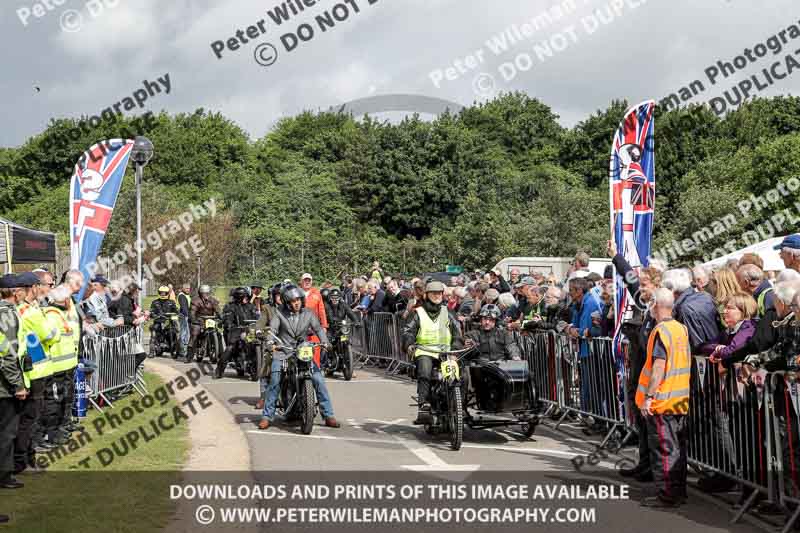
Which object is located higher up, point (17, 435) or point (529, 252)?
point (529, 252)

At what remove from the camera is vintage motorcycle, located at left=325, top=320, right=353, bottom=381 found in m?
18.9

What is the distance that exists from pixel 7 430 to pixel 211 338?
13844mm

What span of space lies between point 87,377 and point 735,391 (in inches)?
360

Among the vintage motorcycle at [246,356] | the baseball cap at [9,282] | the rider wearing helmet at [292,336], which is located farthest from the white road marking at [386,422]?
the vintage motorcycle at [246,356]

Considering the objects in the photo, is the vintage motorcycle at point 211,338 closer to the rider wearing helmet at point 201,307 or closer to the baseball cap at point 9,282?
the rider wearing helmet at point 201,307

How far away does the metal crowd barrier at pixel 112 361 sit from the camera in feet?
45.1

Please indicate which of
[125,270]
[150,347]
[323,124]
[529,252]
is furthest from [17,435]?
[323,124]

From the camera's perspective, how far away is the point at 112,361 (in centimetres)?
1484

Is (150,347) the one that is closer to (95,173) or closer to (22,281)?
(95,173)

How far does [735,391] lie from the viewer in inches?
318

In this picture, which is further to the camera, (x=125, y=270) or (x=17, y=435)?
(x=125, y=270)

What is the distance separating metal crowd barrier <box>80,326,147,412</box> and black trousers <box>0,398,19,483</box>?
414 cm

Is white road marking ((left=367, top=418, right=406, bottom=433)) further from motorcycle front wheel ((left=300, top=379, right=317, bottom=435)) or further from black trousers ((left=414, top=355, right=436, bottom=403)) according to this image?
black trousers ((left=414, top=355, right=436, bottom=403))

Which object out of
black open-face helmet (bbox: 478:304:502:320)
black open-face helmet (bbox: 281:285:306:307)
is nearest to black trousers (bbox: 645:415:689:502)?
black open-face helmet (bbox: 478:304:502:320)
